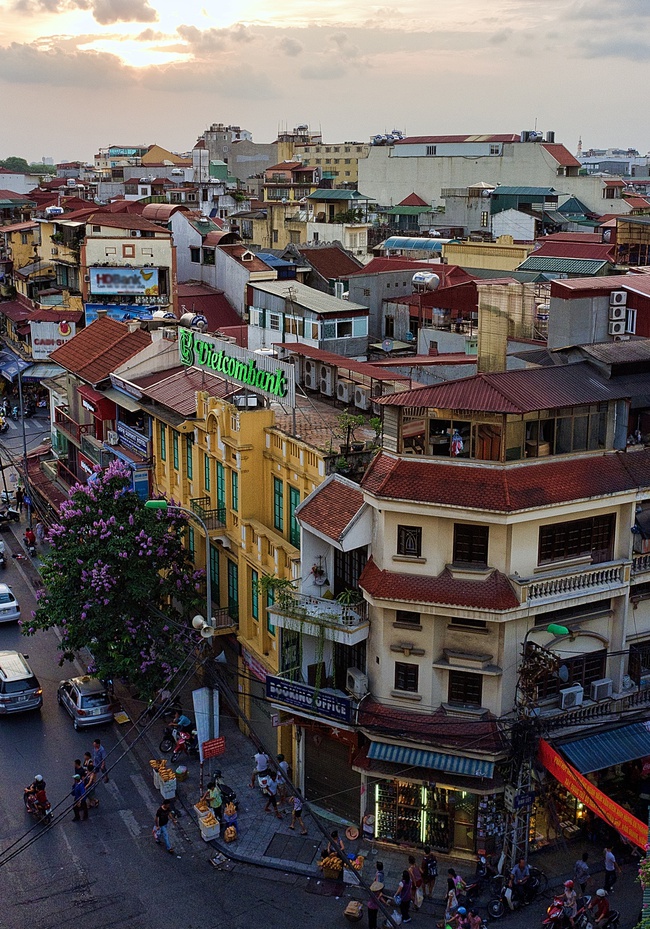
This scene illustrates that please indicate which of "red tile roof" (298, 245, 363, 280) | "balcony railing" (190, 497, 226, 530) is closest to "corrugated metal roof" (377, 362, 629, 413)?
Answer: "balcony railing" (190, 497, 226, 530)

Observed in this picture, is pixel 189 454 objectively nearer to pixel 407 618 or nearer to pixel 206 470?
pixel 206 470

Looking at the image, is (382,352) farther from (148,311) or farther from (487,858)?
(487,858)

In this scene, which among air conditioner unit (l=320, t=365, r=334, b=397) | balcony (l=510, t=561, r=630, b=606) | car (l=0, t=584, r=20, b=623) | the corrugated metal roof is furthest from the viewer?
car (l=0, t=584, r=20, b=623)

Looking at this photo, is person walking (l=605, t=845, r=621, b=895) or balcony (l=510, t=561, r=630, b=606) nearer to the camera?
balcony (l=510, t=561, r=630, b=606)

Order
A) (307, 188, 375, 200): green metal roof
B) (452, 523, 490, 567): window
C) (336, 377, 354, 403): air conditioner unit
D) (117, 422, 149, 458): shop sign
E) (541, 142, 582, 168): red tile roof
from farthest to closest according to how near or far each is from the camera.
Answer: (541, 142, 582, 168): red tile roof
(307, 188, 375, 200): green metal roof
(117, 422, 149, 458): shop sign
(336, 377, 354, 403): air conditioner unit
(452, 523, 490, 567): window

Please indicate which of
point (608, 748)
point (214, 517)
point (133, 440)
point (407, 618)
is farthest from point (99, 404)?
point (608, 748)

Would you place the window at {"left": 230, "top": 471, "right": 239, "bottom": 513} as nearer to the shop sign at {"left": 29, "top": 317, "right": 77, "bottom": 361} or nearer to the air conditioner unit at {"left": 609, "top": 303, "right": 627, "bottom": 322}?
the air conditioner unit at {"left": 609, "top": 303, "right": 627, "bottom": 322}
